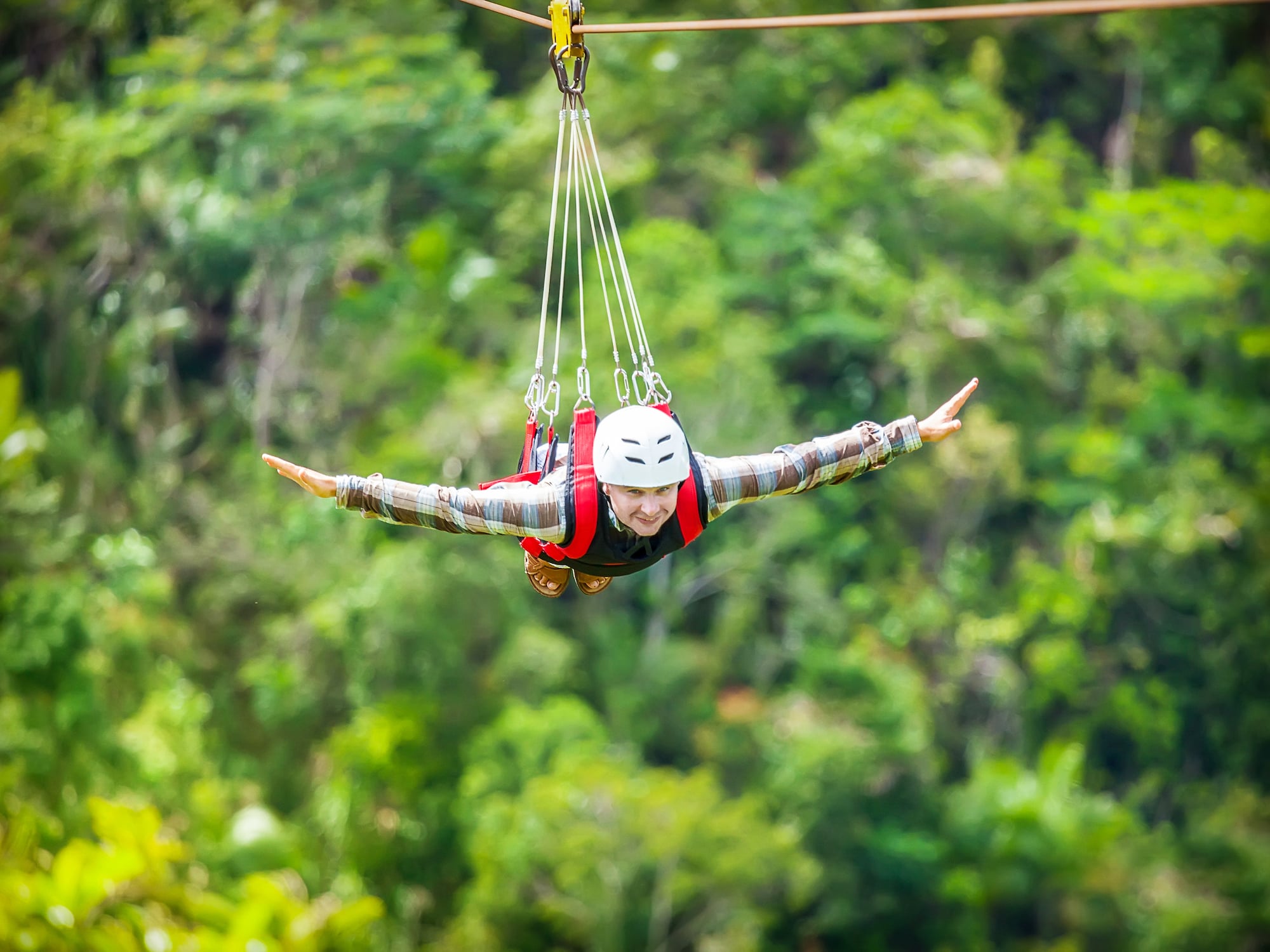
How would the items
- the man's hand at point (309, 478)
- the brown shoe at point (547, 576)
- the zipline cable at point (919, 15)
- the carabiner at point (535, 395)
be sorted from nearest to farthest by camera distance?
the zipline cable at point (919, 15) < the man's hand at point (309, 478) < the carabiner at point (535, 395) < the brown shoe at point (547, 576)

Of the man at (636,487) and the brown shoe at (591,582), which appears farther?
the brown shoe at (591,582)

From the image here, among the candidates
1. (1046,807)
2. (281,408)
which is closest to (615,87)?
(281,408)

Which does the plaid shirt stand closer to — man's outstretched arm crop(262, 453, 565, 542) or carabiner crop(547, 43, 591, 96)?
man's outstretched arm crop(262, 453, 565, 542)

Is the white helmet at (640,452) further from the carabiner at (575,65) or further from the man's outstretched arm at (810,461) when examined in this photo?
the carabiner at (575,65)

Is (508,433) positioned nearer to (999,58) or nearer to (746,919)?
(746,919)

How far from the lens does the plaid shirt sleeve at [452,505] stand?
10.9 ft

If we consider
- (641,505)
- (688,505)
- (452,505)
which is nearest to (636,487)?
(641,505)

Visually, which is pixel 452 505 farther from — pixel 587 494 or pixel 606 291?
pixel 606 291

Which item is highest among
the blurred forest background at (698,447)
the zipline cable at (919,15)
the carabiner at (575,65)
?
the zipline cable at (919,15)

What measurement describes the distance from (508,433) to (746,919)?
14.3 ft

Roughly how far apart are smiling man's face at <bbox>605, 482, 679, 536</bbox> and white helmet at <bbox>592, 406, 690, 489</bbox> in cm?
3

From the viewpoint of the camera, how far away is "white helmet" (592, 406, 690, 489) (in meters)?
3.30

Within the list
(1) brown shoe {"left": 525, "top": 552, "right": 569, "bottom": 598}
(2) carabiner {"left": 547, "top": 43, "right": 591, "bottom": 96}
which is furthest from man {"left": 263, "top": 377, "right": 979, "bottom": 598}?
(2) carabiner {"left": 547, "top": 43, "right": 591, "bottom": 96}

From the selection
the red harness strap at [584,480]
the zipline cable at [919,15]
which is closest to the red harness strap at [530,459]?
the red harness strap at [584,480]
